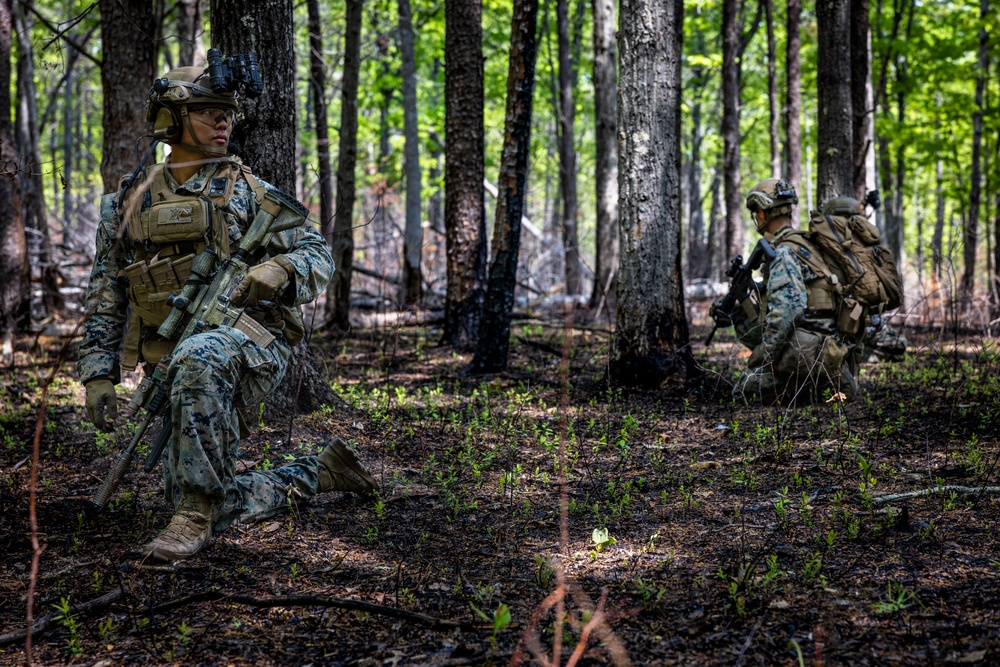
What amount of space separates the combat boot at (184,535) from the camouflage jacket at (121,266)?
0.81m

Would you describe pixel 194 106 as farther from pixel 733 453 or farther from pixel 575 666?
pixel 733 453

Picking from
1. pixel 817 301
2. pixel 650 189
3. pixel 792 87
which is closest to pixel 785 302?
pixel 817 301

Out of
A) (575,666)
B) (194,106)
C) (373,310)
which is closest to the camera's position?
(575,666)

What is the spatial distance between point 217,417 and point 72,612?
96cm

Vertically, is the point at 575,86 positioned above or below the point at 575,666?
above

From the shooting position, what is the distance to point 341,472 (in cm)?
429

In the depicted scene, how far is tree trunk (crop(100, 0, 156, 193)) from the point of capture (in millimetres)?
8047

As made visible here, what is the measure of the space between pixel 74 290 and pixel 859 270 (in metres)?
13.1

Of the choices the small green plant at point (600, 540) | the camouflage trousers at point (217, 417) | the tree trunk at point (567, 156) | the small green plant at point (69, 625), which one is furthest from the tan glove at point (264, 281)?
the tree trunk at point (567, 156)

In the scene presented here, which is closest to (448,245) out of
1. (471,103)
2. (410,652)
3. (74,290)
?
(471,103)

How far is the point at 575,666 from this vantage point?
8.20 feet

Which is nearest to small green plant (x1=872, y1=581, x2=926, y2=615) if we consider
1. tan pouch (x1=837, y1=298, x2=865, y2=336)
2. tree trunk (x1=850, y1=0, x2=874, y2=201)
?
tan pouch (x1=837, y1=298, x2=865, y2=336)

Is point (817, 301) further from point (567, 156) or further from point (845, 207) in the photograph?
point (567, 156)

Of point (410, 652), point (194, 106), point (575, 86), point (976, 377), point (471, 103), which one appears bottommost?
point (410, 652)
